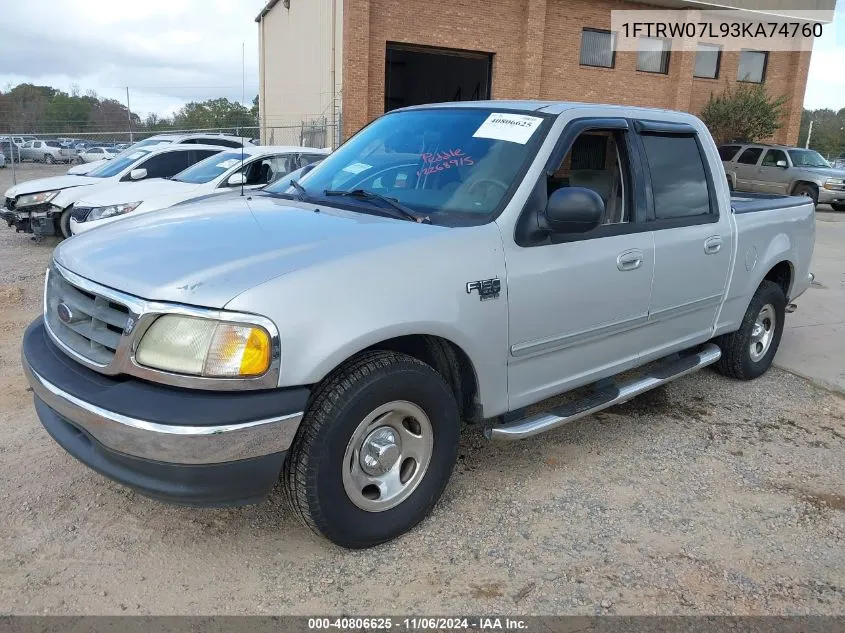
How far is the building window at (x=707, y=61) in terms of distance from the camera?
80.7 ft

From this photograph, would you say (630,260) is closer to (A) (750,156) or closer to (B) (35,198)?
(B) (35,198)

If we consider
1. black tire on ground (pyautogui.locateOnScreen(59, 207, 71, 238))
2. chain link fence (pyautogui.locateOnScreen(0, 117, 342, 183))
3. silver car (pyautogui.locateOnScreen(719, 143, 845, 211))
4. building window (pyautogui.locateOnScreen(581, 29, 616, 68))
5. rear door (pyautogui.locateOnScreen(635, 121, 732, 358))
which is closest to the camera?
rear door (pyautogui.locateOnScreen(635, 121, 732, 358))

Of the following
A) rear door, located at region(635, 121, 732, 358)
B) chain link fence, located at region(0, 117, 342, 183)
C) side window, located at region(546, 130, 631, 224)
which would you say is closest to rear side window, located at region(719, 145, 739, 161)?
chain link fence, located at region(0, 117, 342, 183)

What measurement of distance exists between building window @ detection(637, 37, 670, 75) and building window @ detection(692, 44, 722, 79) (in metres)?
1.29

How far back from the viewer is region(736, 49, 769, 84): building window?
2552 centimetres

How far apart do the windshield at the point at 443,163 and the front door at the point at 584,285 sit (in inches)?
9.2

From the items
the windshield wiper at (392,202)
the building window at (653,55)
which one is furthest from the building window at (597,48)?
the windshield wiper at (392,202)

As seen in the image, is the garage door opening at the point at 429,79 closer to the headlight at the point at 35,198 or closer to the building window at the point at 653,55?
the building window at the point at 653,55

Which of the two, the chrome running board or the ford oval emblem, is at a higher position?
the ford oval emblem

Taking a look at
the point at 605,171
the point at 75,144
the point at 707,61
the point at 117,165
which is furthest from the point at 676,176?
the point at 75,144

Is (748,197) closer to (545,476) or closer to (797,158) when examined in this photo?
(545,476)

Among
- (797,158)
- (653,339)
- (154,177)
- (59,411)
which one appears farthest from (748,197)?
(797,158)

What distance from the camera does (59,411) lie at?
266 cm

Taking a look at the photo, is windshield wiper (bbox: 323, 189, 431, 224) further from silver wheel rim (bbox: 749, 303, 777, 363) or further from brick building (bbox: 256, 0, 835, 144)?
brick building (bbox: 256, 0, 835, 144)
